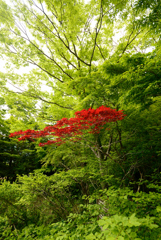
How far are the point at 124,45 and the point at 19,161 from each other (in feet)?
42.3

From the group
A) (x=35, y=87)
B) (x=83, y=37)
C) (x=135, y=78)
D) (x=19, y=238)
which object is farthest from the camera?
(x=35, y=87)

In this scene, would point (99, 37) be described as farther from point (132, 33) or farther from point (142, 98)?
point (142, 98)

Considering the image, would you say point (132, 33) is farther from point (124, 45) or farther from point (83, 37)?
point (83, 37)

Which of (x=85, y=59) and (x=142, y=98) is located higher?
(x=85, y=59)

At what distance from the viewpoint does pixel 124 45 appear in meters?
4.55

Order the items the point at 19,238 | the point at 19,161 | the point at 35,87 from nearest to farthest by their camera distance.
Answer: the point at 19,238, the point at 35,87, the point at 19,161

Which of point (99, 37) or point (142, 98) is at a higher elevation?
point (99, 37)

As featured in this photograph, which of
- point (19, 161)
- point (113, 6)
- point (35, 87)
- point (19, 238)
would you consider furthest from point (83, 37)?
point (19, 161)

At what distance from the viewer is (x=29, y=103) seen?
5371 mm

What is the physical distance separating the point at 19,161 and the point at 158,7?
45.0 ft

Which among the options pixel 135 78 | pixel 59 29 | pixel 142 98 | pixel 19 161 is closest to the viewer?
pixel 135 78

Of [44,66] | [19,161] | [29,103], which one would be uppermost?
[44,66]

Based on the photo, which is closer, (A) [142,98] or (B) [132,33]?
(A) [142,98]


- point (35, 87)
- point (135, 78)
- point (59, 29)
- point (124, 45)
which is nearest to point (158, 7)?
point (135, 78)
